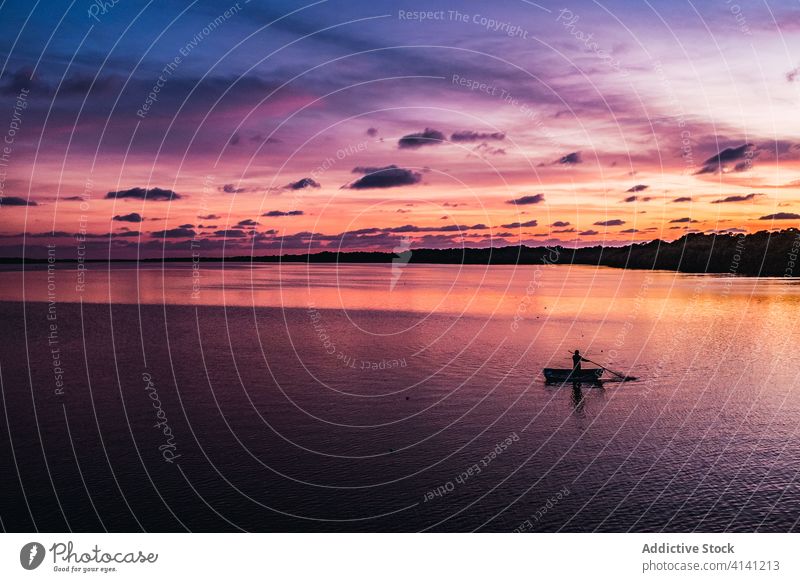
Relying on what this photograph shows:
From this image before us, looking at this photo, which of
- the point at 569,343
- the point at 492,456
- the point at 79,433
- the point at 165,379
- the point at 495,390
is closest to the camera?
the point at 492,456

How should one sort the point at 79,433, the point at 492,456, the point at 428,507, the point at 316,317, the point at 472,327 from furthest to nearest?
the point at 316,317
the point at 472,327
the point at 79,433
the point at 492,456
the point at 428,507

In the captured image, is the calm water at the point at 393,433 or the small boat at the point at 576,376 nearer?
the calm water at the point at 393,433

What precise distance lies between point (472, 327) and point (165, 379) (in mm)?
63199

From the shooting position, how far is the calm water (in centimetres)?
4553

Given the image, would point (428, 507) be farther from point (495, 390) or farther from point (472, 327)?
point (472, 327)

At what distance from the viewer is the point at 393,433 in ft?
202

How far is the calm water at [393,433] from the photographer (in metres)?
45.5

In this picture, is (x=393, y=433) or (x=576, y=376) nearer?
(x=393, y=433)

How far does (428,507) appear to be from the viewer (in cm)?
4606

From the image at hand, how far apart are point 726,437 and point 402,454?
28029 mm

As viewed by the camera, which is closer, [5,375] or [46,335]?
[5,375]

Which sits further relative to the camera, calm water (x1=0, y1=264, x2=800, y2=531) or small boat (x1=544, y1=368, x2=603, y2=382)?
small boat (x1=544, y1=368, x2=603, y2=382)

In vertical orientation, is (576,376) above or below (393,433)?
above

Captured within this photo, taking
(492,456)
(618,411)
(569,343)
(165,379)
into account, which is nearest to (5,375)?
(165,379)
